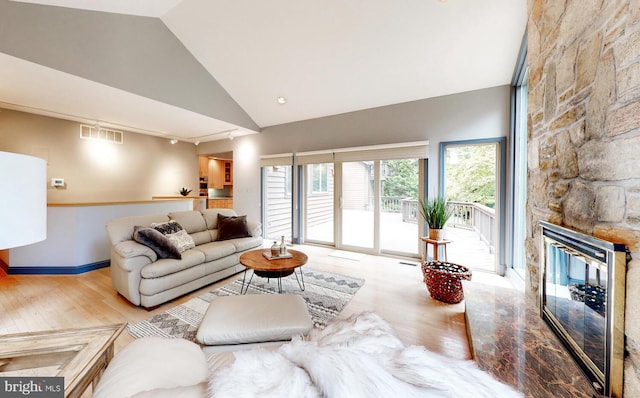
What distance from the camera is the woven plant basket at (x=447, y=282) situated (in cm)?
248

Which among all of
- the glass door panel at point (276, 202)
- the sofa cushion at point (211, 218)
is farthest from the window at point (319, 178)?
the sofa cushion at point (211, 218)

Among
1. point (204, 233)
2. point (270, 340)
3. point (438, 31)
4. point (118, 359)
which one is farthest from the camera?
point (204, 233)

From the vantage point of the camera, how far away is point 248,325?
150 centimetres

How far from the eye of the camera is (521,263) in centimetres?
306

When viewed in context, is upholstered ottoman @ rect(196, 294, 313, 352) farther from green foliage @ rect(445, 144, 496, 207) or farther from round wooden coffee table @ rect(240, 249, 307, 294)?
green foliage @ rect(445, 144, 496, 207)

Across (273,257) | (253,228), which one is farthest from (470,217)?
(253,228)

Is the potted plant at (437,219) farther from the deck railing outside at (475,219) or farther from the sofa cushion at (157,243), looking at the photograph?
the sofa cushion at (157,243)

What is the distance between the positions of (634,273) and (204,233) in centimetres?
401

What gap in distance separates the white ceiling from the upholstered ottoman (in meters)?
3.19

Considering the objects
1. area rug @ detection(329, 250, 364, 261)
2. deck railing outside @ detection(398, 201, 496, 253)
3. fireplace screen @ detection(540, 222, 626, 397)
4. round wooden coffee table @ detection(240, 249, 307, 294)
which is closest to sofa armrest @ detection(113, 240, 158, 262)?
round wooden coffee table @ detection(240, 249, 307, 294)

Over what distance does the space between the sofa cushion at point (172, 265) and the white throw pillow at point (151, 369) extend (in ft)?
5.34

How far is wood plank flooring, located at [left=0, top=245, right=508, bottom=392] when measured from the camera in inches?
80.4

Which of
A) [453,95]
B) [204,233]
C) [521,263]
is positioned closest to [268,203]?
[204,233]

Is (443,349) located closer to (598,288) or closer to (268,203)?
(598,288)
